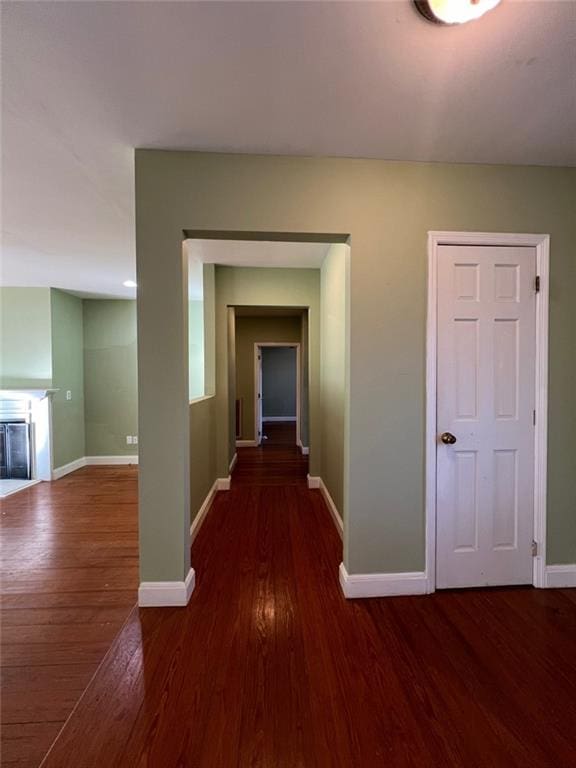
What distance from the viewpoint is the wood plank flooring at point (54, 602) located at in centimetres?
A: 124

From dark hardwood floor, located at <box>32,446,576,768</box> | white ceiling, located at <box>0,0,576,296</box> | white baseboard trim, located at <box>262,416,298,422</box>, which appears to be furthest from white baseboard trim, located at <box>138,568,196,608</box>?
white baseboard trim, located at <box>262,416,298,422</box>

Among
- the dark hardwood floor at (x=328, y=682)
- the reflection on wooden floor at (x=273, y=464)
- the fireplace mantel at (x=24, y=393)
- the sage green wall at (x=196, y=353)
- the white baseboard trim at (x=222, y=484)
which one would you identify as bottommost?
the reflection on wooden floor at (x=273, y=464)

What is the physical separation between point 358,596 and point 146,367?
179cm

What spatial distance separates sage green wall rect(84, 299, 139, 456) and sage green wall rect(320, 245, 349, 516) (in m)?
2.99

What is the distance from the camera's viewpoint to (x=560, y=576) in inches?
75.1

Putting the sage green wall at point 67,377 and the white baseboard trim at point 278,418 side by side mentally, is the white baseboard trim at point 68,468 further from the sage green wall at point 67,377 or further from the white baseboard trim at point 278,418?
the white baseboard trim at point 278,418

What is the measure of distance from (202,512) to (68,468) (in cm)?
280

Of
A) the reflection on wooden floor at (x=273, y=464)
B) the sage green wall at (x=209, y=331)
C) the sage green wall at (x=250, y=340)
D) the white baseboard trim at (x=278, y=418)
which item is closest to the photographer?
the sage green wall at (x=209, y=331)

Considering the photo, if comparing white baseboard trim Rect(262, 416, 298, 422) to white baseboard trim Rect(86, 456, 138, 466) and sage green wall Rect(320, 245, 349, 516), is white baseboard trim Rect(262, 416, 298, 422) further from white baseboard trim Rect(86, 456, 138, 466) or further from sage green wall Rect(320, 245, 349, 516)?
sage green wall Rect(320, 245, 349, 516)

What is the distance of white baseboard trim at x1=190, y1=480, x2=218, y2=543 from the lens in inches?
101

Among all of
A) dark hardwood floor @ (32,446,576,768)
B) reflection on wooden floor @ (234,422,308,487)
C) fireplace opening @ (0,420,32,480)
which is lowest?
reflection on wooden floor @ (234,422,308,487)

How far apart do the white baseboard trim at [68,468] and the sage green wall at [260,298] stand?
7.81 feet

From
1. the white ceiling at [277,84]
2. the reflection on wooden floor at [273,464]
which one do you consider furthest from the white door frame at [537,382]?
the reflection on wooden floor at [273,464]

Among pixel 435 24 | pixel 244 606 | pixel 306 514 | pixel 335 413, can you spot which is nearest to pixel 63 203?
pixel 435 24
